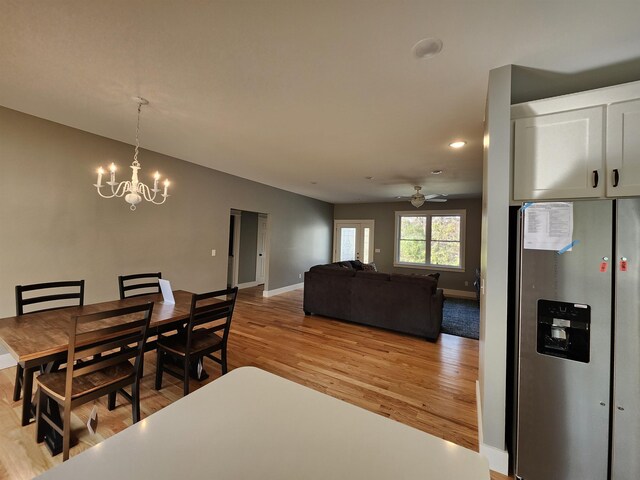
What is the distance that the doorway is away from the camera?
6.78 m

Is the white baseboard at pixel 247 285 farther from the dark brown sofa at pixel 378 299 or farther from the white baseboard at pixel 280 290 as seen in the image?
the dark brown sofa at pixel 378 299

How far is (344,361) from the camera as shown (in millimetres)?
3090

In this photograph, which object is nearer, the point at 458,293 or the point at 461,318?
the point at 461,318

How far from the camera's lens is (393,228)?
7934mm

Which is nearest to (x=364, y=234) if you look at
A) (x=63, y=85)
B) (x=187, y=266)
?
(x=187, y=266)

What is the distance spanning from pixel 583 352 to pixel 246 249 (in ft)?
21.6

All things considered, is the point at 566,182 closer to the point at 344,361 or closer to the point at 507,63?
the point at 507,63

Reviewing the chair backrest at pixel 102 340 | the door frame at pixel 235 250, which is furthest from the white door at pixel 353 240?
the chair backrest at pixel 102 340

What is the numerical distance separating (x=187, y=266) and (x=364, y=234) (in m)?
5.40

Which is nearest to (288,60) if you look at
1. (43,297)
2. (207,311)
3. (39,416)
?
(207,311)

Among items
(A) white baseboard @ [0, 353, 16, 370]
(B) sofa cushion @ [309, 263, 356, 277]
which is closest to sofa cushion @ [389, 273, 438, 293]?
(B) sofa cushion @ [309, 263, 356, 277]

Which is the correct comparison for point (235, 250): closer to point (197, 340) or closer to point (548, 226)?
point (197, 340)

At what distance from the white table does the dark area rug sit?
4.00 metres

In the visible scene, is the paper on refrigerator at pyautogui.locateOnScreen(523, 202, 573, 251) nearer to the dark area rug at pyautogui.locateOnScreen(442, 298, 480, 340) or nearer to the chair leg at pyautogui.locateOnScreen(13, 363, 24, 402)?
the dark area rug at pyautogui.locateOnScreen(442, 298, 480, 340)
